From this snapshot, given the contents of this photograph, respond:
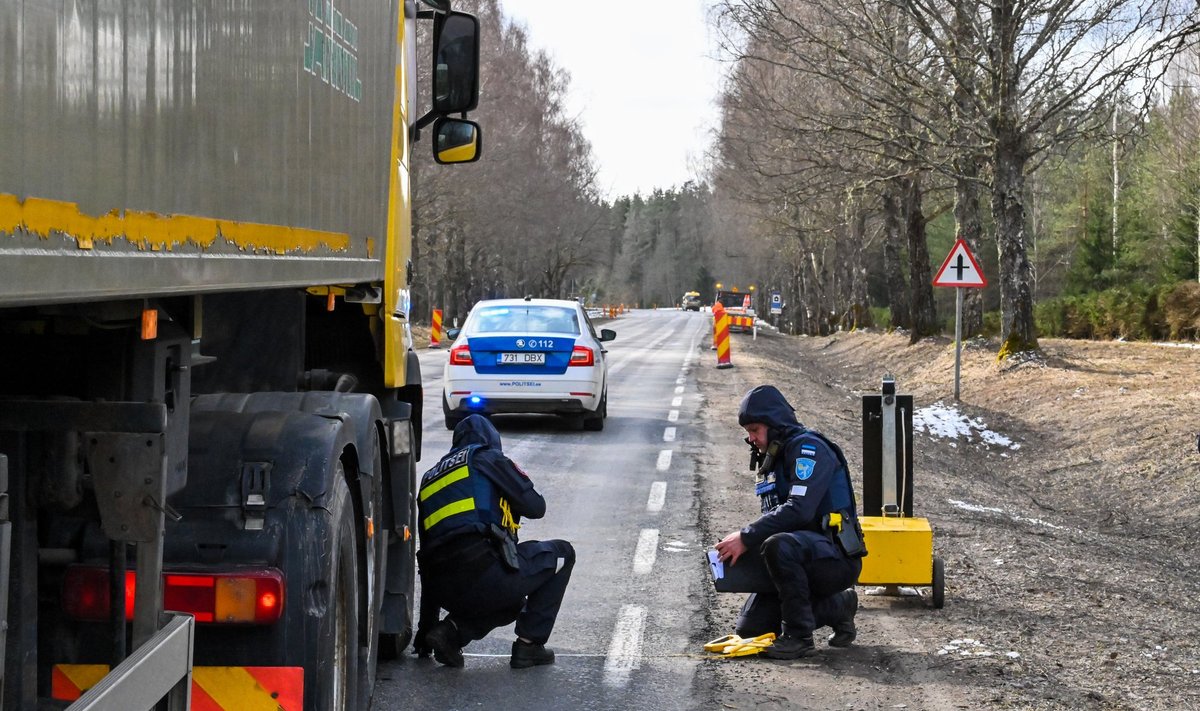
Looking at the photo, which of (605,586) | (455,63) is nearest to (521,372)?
(605,586)

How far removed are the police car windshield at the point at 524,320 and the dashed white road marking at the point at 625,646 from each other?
883 cm

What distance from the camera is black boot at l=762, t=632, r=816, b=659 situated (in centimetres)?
622

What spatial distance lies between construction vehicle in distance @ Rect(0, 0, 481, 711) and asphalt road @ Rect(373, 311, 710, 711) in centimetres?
111

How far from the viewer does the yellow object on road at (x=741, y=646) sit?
6.31m

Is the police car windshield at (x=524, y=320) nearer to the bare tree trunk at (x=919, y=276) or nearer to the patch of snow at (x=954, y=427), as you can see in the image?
the patch of snow at (x=954, y=427)

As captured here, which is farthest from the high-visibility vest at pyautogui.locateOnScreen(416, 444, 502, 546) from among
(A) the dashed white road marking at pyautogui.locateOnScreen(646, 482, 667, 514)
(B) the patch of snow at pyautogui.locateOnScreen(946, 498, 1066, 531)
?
(B) the patch of snow at pyautogui.locateOnScreen(946, 498, 1066, 531)

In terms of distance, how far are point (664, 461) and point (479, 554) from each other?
7821mm

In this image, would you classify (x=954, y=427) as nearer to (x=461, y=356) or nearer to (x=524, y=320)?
(x=524, y=320)

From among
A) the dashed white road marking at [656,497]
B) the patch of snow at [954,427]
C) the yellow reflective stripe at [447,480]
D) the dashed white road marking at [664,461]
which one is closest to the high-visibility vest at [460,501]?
the yellow reflective stripe at [447,480]

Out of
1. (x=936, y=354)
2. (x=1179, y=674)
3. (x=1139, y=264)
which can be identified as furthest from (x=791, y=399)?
(x=1139, y=264)

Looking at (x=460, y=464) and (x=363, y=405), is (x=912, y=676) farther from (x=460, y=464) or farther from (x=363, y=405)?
(x=363, y=405)

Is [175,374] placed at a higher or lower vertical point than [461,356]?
higher

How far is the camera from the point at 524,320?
16.1m

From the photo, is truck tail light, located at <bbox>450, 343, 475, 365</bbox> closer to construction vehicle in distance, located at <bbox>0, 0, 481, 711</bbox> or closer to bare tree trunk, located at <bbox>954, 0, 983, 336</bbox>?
bare tree trunk, located at <bbox>954, 0, 983, 336</bbox>
